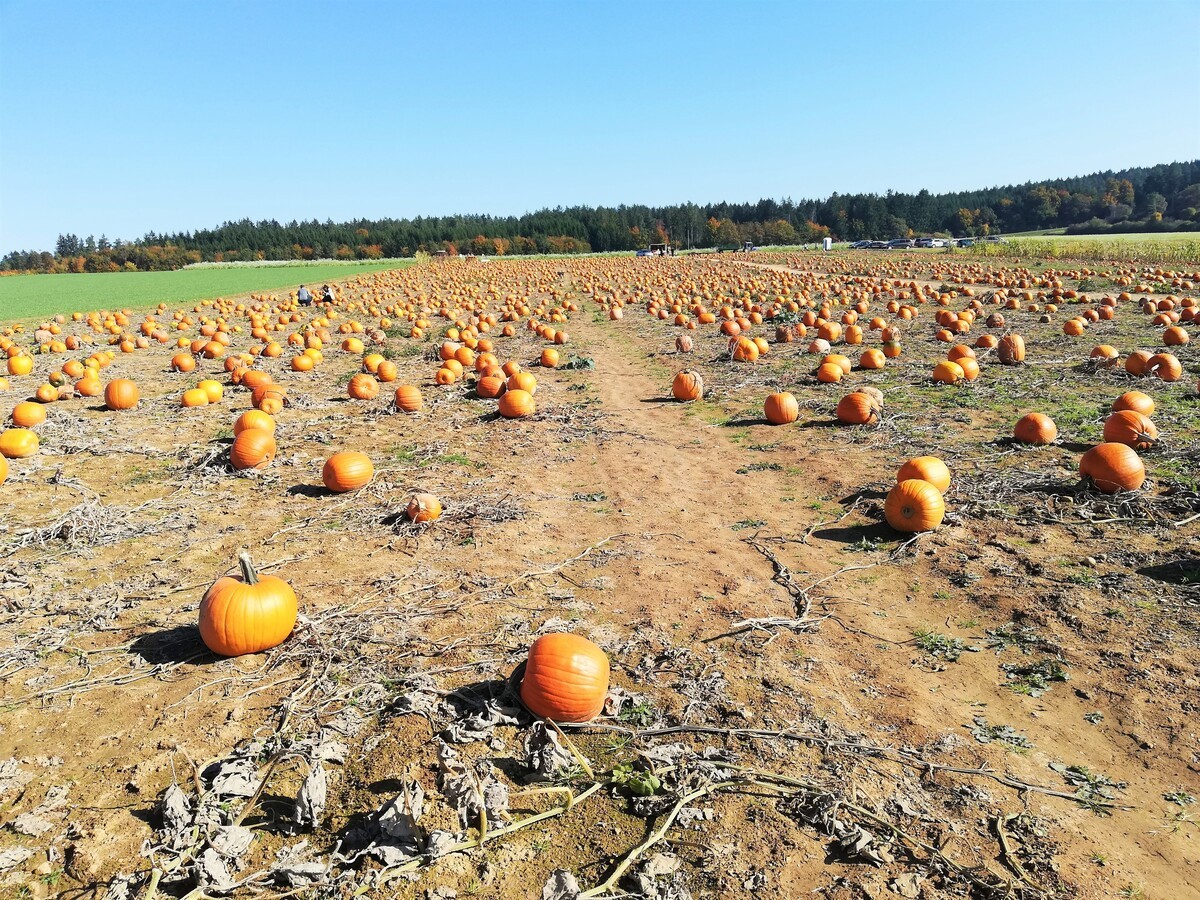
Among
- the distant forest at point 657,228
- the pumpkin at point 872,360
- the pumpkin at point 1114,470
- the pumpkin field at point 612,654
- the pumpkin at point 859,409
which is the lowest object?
the pumpkin field at point 612,654

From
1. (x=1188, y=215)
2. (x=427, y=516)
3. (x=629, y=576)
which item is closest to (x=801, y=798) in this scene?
(x=629, y=576)

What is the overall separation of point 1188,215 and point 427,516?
14554 cm

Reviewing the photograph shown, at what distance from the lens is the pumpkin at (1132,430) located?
810cm

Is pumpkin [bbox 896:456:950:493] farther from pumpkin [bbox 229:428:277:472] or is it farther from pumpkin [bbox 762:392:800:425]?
pumpkin [bbox 229:428:277:472]

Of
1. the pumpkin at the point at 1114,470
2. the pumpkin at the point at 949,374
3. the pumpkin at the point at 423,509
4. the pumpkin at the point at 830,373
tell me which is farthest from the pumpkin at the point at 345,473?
the pumpkin at the point at 949,374

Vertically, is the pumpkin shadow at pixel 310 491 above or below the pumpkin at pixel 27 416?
below

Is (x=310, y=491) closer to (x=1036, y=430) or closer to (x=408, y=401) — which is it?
(x=408, y=401)

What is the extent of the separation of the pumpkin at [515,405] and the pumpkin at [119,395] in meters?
7.47

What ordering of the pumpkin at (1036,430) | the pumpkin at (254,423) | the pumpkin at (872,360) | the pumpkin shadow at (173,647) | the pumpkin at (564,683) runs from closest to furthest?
the pumpkin at (564,683)
the pumpkin shadow at (173,647)
the pumpkin at (1036,430)
the pumpkin at (254,423)
the pumpkin at (872,360)

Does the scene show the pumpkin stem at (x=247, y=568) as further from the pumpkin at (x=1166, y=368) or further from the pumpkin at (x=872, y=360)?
the pumpkin at (x=1166, y=368)

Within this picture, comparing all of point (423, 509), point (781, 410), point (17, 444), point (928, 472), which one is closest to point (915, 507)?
point (928, 472)

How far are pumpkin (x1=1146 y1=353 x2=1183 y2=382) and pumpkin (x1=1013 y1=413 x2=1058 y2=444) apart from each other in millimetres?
4657

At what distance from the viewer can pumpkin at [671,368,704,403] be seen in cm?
1298

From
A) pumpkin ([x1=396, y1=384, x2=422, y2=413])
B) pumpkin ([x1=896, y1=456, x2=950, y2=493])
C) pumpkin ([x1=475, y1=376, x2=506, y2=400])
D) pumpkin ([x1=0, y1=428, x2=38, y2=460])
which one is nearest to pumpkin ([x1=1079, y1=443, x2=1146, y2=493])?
pumpkin ([x1=896, y1=456, x2=950, y2=493])
